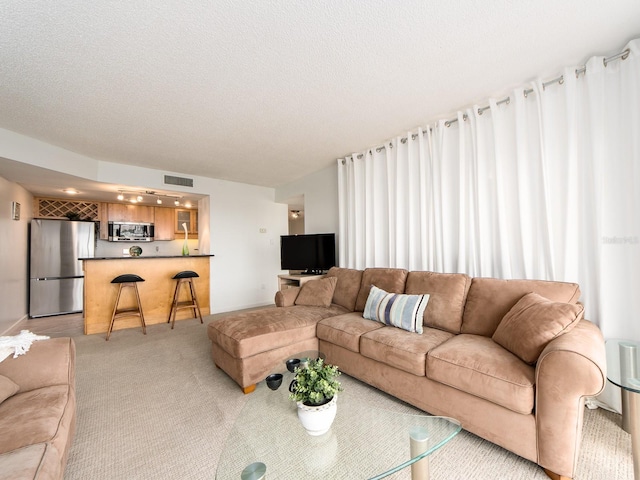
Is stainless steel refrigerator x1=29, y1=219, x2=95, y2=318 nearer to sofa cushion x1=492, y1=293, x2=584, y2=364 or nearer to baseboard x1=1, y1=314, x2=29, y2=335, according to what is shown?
baseboard x1=1, y1=314, x2=29, y2=335

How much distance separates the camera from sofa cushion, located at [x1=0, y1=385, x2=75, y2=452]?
107 cm

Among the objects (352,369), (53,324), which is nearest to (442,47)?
(352,369)

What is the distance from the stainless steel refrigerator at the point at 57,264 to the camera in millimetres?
4973

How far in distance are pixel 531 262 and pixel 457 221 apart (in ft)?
2.49

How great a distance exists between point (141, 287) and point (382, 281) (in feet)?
12.7

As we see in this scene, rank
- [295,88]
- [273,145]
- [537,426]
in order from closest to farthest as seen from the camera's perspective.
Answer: [537,426]
[295,88]
[273,145]

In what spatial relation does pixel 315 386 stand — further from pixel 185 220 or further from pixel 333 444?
pixel 185 220

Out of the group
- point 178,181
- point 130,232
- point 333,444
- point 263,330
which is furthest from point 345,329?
point 130,232

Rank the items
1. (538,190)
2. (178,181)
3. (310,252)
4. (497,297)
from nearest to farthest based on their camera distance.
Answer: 1. (497,297)
2. (538,190)
3. (310,252)
4. (178,181)

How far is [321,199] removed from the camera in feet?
15.6

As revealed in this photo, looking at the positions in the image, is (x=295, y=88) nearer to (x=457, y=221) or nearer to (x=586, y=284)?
(x=457, y=221)

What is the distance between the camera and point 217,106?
8.43 feet

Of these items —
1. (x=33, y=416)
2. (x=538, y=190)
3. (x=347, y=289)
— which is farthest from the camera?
(x=347, y=289)

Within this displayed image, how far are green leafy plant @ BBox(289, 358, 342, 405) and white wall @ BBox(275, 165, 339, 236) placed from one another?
3.24 metres
